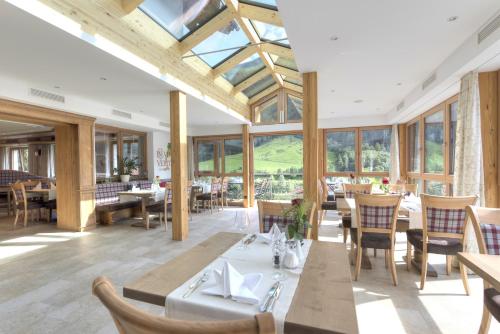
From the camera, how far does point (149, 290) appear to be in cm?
120

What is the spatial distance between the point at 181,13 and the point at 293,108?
4641 millimetres

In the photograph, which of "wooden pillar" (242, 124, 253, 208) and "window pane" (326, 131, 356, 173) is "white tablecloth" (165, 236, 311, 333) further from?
"window pane" (326, 131, 356, 173)

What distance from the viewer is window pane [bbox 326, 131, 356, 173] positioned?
7.64m

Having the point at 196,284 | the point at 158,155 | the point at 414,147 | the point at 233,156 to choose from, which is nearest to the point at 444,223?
the point at 196,284

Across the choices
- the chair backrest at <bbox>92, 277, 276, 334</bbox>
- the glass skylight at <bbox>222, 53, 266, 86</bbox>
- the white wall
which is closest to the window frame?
the glass skylight at <bbox>222, 53, 266, 86</bbox>

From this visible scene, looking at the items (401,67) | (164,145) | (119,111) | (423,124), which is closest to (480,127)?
(401,67)

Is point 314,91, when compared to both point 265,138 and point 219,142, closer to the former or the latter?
point 265,138

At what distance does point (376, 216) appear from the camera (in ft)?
9.42

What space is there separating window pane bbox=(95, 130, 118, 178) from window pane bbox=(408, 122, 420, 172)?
26.4 feet

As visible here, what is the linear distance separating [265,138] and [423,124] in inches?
169

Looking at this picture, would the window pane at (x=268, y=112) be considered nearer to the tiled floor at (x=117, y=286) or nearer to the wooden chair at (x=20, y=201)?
the tiled floor at (x=117, y=286)

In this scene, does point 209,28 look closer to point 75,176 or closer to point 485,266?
point 75,176

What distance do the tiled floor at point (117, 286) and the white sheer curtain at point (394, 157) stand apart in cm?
270

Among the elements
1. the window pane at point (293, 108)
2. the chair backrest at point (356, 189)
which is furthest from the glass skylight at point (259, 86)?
the chair backrest at point (356, 189)
